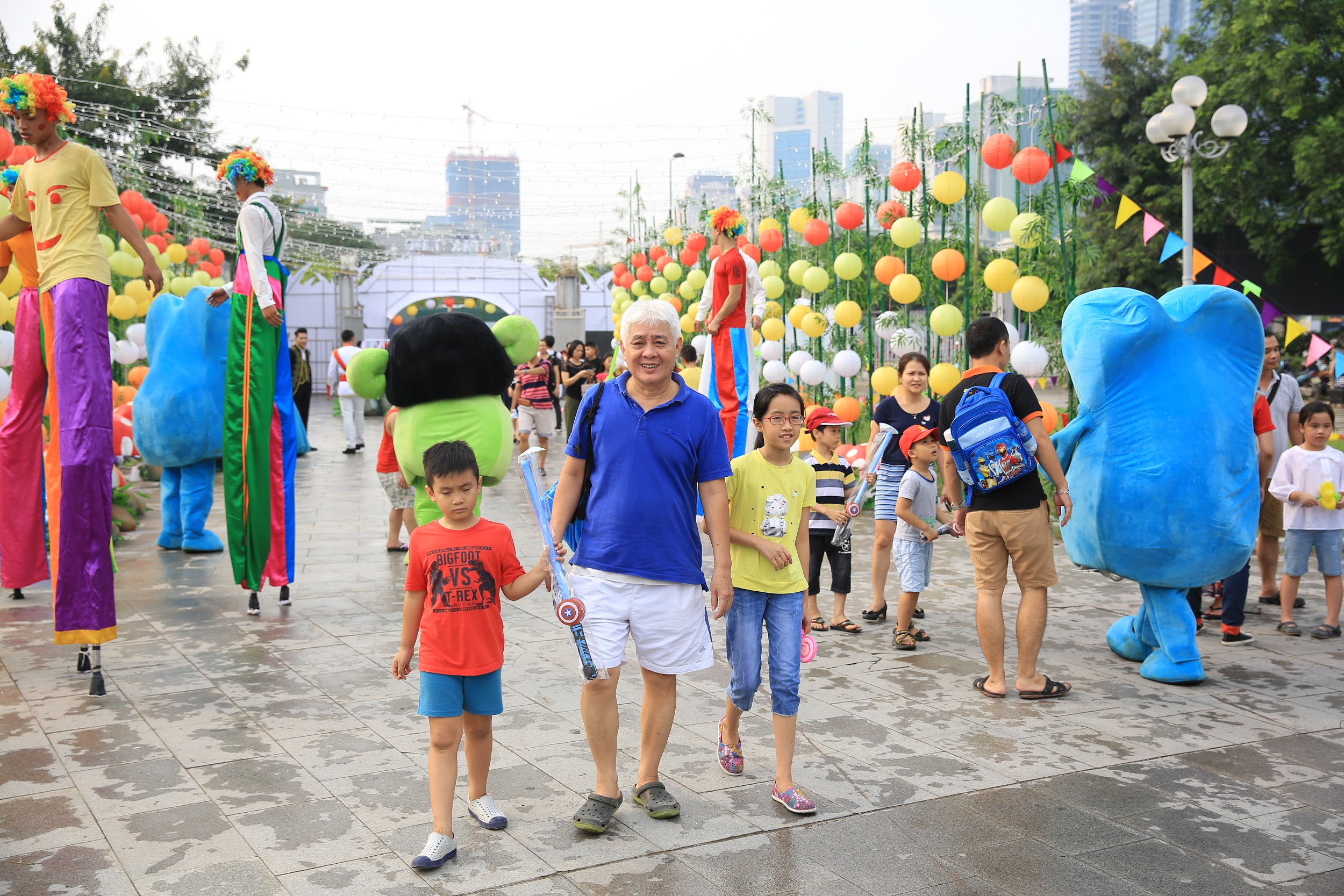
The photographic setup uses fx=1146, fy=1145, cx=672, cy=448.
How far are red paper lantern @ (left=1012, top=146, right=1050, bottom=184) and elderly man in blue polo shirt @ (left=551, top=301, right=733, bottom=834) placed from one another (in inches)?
230

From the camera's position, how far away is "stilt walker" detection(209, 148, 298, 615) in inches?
263

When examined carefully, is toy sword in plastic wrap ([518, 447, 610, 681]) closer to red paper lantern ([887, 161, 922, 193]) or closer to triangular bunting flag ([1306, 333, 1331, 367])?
red paper lantern ([887, 161, 922, 193])

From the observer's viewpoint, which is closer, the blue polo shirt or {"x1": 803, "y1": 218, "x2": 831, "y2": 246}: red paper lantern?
the blue polo shirt

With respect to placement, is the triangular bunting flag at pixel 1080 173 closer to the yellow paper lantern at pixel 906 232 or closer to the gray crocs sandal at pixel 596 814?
the yellow paper lantern at pixel 906 232

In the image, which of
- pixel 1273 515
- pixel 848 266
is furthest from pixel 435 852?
pixel 848 266

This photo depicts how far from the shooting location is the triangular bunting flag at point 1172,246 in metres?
9.77

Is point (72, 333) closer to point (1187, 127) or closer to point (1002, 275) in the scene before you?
point (1002, 275)

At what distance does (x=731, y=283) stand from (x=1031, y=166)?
8.35ft

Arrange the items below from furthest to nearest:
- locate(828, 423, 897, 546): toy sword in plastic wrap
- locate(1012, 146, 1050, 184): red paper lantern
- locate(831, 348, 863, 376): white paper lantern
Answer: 1. locate(831, 348, 863, 376): white paper lantern
2. locate(1012, 146, 1050, 184): red paper lantern
3. locate(828, 423, 897, 546): toy sword in plastic wrap

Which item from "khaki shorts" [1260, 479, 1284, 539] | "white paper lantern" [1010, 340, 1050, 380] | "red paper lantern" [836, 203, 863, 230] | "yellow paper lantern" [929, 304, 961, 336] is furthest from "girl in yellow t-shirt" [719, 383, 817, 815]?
"red paper lantern" [836, 203, 863, 230]

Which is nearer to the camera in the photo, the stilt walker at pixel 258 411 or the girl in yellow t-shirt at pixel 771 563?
the girl in yellow t-shirt at pixel 771 563

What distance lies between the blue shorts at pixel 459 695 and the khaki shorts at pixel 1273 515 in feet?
17.2

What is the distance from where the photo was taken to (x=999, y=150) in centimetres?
911

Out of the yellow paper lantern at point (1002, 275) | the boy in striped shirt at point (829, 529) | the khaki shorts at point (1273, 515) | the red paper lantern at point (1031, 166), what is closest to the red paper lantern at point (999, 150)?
the red paper lantern at point (1031, 166)
